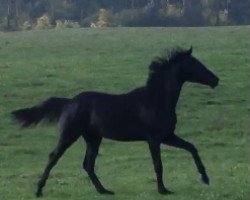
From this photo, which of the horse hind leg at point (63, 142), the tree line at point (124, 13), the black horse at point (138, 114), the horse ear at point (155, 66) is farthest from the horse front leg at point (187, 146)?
the tree line at point (124, 13)

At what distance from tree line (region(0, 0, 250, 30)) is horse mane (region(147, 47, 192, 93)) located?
55749mm

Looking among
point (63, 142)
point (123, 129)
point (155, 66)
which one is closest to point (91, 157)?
point (63, 142)

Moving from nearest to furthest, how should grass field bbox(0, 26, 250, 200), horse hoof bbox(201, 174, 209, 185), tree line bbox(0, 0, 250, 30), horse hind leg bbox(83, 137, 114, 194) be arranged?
horse hoof bbox(201, 174, 209, 185) → horse hind leg bbox(83, 137, 114, 194) → grass field bbox(0, 26, 250, 200) → tree line bbox(0, 0, 250, 30)

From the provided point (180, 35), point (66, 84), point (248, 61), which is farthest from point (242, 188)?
point (180, 35)

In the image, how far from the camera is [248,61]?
112 ft

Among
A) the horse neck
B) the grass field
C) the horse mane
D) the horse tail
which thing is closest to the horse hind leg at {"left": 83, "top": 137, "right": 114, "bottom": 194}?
the grass field

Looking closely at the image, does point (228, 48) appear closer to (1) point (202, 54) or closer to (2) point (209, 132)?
(1) point (202, 54)

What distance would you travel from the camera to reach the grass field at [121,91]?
15031 millimetres

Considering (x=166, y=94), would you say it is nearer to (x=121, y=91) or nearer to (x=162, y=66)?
(x=162, y=66)

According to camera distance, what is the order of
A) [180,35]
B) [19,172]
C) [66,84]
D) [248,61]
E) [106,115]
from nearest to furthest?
1. [106,115]
2. [19,172]
3. [66,84]
4. [248,61]
5. [180,35]

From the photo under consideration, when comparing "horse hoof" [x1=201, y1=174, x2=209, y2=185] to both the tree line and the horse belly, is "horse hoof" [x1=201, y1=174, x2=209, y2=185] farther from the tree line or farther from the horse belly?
the tree line

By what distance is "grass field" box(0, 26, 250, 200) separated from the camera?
15031 millimetres

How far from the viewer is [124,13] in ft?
254

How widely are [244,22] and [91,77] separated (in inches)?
1921
